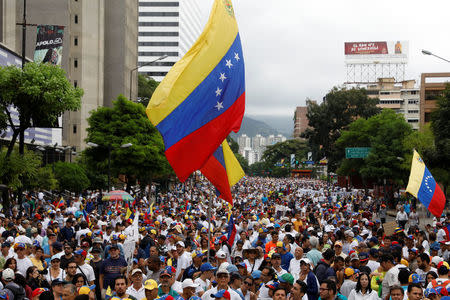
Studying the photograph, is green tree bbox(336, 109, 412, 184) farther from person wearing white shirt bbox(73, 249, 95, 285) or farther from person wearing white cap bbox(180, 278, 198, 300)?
person wearing white cap bbox(180, 278, 198, 300)

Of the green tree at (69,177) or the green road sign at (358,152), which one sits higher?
the green road sign at (358,152)

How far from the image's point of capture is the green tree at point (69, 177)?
41156 mm

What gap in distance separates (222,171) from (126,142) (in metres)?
34.2

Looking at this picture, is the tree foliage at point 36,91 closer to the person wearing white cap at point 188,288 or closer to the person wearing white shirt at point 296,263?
the person wearing white shirt at point 296,263

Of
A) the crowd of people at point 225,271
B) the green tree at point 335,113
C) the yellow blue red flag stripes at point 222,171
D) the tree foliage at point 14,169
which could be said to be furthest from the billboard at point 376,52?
the yellow blue red flag stripes at point 222,171

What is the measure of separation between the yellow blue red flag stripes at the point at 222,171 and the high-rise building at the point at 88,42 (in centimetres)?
3962

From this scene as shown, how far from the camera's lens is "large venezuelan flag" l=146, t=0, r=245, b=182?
9508mm

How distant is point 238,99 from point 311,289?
11.4 feet

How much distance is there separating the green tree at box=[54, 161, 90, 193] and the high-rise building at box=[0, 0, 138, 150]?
34.3 ft

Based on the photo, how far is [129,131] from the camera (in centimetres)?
4572

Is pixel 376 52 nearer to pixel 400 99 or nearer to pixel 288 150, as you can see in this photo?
pixel 400 99

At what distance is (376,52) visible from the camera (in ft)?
463

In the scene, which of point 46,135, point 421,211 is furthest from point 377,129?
point 46,135

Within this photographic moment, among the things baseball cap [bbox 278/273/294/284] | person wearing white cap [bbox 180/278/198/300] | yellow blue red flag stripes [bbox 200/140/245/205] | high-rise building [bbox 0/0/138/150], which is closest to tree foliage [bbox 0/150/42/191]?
yellow blue red flag stripes [bbox 200/140/245/205]
